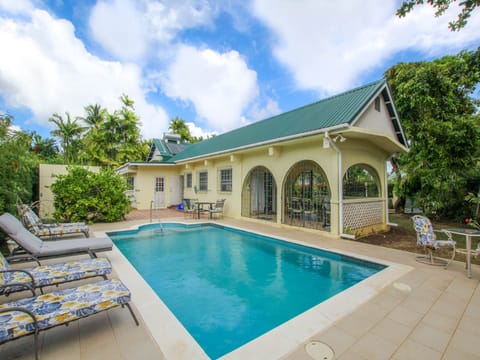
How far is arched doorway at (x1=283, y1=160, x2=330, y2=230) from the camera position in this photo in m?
8.77

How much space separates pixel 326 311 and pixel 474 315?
2103mm

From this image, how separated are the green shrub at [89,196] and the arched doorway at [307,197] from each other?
796 cm

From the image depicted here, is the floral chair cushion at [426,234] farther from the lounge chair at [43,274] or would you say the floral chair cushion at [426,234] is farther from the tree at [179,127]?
the tree at [179,127]

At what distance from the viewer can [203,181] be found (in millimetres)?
15359

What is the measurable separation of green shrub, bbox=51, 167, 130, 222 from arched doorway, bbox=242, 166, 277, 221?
6084mm

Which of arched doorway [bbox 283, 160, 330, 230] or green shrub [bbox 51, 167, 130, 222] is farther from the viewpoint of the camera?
green shrub [bbox 51, 167, 130, 222]

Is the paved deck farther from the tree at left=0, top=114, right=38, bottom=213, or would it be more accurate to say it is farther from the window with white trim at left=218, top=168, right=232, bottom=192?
the window with white trim at left=218, top=168, right=232, bottom=192

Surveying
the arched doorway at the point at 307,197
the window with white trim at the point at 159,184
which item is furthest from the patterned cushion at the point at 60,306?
the window with white trim at the point at 159,184

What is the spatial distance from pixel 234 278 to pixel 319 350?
291cm

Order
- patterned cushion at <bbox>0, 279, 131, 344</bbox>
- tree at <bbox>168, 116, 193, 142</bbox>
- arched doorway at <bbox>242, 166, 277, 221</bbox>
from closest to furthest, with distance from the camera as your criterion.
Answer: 1. patterned cushion at <bbox>0, 279, 131, 344</bbox>
2. arched doorway at <bbox>242, 166, 277, 221</bbox>
3. tree at <bbox>168, 116, 193, 142</bbox>

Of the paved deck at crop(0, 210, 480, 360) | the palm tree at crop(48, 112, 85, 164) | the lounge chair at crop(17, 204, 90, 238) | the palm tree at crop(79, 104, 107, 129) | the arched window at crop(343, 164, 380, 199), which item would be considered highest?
the palm tree at crop(79, 104, 107, 129)

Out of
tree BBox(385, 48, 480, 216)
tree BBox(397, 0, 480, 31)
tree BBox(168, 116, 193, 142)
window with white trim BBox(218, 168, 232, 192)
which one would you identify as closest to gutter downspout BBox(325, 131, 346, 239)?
tree BBox(397, 0, 480, 31)

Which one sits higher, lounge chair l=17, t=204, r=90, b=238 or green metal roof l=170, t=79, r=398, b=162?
green metal roof l=170, t=79, r=398, b=162

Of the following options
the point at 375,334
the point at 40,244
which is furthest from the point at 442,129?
the point at 40,244
